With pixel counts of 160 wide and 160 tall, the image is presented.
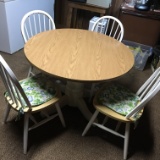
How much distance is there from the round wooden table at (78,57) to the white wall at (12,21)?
1.00 metres

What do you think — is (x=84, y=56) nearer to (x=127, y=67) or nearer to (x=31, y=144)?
(x=127, y=67)

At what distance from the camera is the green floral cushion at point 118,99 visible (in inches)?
53.4

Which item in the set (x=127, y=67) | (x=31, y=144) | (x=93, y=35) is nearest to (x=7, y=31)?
(x=93, y=35)

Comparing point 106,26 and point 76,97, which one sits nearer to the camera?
point 76,97

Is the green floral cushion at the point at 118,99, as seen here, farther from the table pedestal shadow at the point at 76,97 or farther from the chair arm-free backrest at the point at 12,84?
the chair arm-free backrest at the point at 12,84

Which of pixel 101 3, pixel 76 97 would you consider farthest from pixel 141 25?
pixel 76 97

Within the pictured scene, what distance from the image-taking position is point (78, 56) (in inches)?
55.8

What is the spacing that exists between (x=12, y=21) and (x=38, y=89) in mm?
1517

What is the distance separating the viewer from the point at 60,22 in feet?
11.8

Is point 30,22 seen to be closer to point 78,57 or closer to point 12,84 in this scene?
point 78,57

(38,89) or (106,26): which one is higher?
(106,26)

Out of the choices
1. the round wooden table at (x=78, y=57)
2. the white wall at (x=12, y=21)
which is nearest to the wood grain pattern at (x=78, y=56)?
the round wooden table at (x=78, y=57)

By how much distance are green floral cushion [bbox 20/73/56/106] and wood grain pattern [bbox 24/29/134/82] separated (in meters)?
0.24

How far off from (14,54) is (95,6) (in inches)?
58.3
